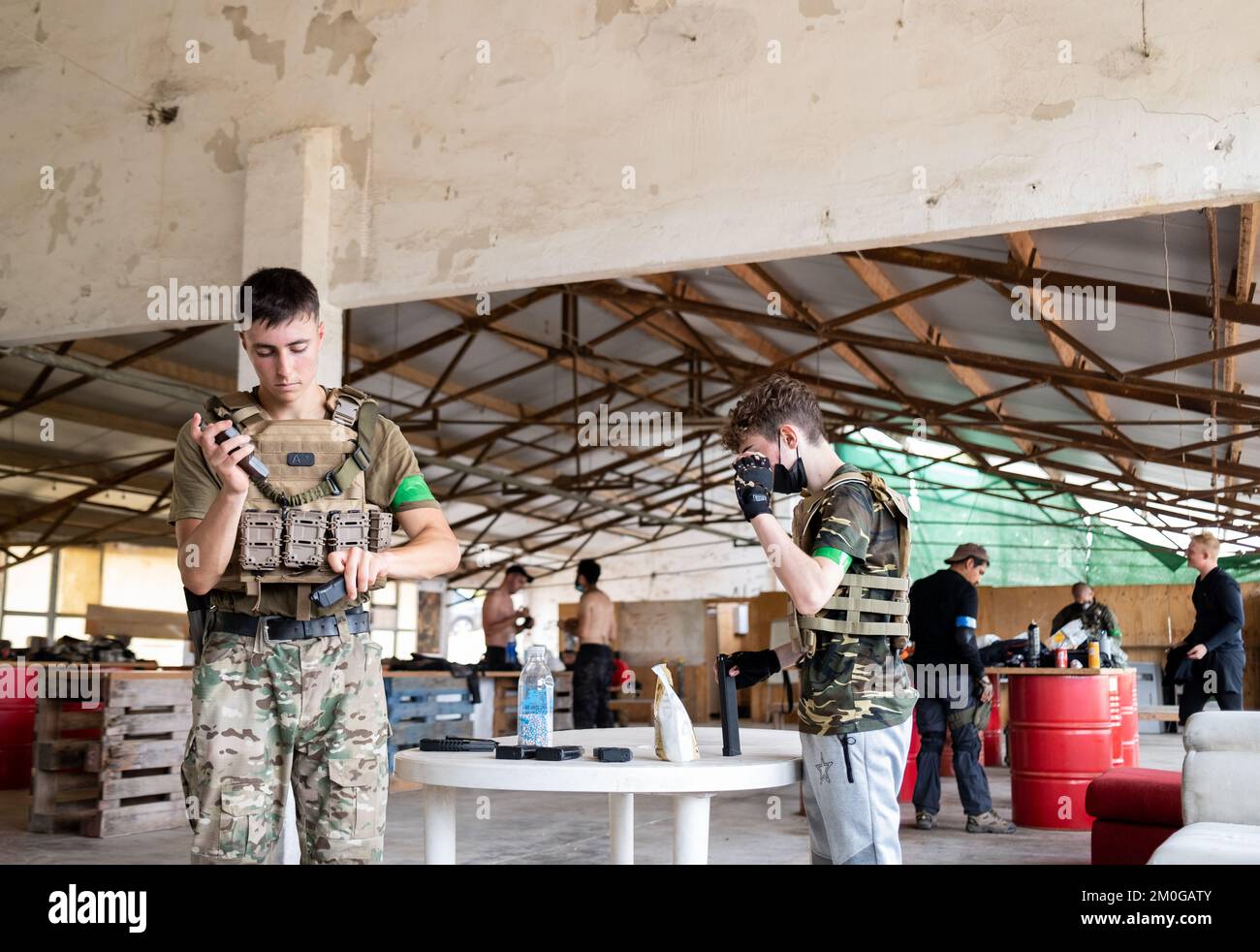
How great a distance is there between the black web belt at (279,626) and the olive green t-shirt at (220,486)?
0.02 metres

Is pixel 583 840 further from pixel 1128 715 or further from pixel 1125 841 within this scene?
pixel 1128 715

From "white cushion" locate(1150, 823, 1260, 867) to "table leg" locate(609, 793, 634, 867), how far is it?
149 centimetres

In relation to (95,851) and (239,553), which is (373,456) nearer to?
(239,553)

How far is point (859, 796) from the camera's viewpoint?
246 centimetres

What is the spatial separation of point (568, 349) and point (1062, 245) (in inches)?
259

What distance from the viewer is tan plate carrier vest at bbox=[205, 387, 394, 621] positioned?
2.12 meters

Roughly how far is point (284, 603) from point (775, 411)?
1259 mm

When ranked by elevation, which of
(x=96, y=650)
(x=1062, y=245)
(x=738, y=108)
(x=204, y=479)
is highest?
(x=1062, y=245)

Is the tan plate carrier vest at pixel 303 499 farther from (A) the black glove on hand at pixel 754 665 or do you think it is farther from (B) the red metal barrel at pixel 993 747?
(B) the red metal barrel at pixel 993 747

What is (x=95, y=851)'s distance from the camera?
19.9 ft

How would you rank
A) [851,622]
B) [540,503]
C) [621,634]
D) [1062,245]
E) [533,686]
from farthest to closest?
[540,503] → [621,634] → [1062,245] → [533,686] → [851,622]

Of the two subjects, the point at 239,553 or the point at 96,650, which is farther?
the point at 96,650

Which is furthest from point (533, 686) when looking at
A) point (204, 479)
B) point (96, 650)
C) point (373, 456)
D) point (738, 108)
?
point (96, 650)

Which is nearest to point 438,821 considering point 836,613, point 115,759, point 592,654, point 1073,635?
point 836,613
